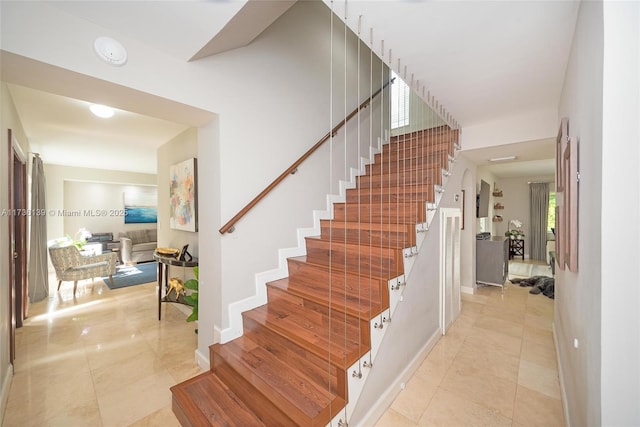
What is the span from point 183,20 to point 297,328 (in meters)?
2.12

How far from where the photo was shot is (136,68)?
1.61m

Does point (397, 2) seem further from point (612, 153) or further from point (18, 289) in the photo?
point (18, 289)

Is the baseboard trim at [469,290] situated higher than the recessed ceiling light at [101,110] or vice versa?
the recessed ceiling light at [101,110]

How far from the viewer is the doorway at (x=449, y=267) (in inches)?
107

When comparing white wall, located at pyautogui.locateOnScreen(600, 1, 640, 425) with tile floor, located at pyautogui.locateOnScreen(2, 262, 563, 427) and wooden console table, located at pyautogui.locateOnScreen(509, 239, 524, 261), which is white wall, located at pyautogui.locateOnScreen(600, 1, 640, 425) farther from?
wooden console table, located at pyautogui.locateOnScreen(509, 239, 524, 261)

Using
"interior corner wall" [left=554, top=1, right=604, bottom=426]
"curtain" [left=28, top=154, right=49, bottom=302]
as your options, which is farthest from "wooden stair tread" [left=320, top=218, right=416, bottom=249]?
"curtain" [left=28, top=154, right=49, bottom=302]

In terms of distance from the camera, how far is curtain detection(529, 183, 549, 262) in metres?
7.48

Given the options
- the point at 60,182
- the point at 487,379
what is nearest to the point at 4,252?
the point at 487,379

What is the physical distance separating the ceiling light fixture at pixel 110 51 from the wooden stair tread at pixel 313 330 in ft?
6.46

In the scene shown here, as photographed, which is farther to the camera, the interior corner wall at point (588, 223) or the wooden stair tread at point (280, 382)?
the wooden stair tread at point (280, 382)

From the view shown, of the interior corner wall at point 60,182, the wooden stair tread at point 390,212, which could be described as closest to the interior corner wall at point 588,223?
the wooden stair tread at point 390,212

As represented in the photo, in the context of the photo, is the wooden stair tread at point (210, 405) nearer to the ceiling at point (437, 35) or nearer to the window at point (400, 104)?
the ceiling at point (437, 35)

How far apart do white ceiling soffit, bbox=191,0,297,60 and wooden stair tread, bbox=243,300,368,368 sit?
79.7 inches

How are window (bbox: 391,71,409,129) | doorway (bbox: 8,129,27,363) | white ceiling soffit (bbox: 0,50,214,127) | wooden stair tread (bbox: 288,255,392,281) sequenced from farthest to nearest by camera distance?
window (bbox: 391,71,409,129) → doorway (bbox: 8,129,27,363) → wooden stair tread (bbox: 288,255,392,281) → white ceiling soffit (bbox: 0,50,214,127)
